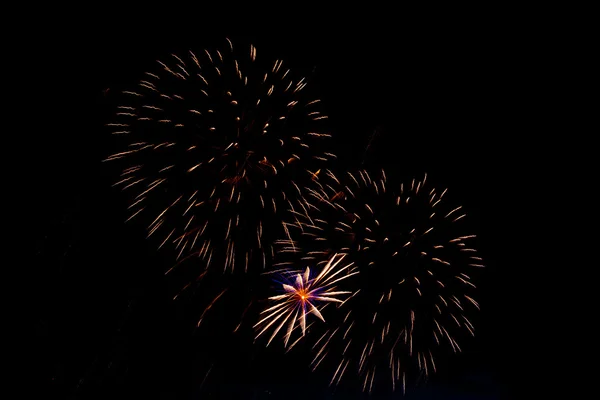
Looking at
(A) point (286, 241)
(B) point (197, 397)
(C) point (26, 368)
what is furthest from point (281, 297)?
(B) point (197, 397)

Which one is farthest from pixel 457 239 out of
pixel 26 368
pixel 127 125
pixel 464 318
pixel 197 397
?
pixel 197 397

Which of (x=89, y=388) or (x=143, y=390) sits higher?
(x=143, y=390)

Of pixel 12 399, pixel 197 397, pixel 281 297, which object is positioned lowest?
pixel 197 397

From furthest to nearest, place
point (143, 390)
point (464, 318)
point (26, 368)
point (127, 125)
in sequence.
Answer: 1. point (143, 390)
2. point (26, 368)
3. point (464, 318)
4. point (127, 125)

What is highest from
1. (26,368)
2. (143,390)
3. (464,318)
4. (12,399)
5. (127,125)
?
(127,125)

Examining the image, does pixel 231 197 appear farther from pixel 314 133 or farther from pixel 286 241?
pixel 314 133

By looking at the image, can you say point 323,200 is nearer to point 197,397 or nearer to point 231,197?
point 231,197

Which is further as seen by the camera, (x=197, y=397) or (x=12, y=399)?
(x=197, y=397)

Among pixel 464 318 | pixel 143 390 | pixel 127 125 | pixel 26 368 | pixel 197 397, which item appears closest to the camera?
pixel 127 125

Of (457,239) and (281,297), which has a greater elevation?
(457,239)
